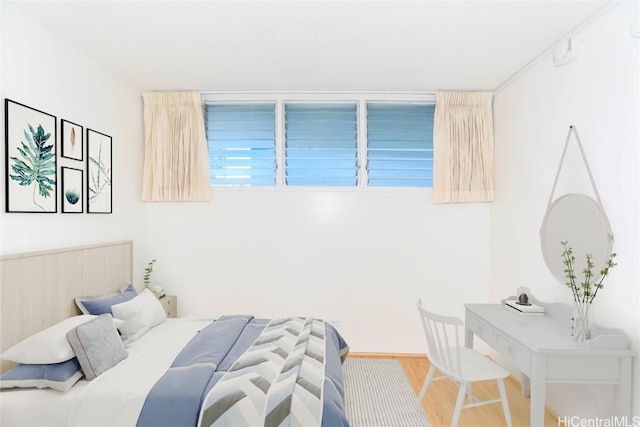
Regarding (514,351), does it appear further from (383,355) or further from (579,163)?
(383,355)

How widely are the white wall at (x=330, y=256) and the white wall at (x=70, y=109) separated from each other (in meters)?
0.50

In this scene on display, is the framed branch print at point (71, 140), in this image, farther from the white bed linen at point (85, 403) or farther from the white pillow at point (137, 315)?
the white bed linen at point (85, 403)

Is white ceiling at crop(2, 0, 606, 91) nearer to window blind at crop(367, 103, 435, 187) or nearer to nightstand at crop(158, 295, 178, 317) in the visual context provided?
window blind at crop(367, 103, 435, 187)

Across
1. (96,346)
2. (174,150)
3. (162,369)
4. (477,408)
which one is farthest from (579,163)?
(174,150)

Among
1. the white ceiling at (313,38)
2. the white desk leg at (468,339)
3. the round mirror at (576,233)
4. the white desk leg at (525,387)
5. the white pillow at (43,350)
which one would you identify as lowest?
the white desk leg at (525,387)

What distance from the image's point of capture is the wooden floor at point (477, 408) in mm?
2598

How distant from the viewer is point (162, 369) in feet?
6.80

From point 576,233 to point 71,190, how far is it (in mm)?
3674

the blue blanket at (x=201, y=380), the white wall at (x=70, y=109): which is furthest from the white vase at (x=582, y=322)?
the white wall at (x=70, y=109)

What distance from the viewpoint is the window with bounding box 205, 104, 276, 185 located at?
3.94 meters

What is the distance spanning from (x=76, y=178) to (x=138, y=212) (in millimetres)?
1001

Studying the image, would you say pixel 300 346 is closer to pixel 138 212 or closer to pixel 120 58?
pixel 138 212

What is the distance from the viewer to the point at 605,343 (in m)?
1.98

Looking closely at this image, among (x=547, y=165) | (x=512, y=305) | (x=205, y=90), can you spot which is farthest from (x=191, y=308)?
(x=547, y=165)
